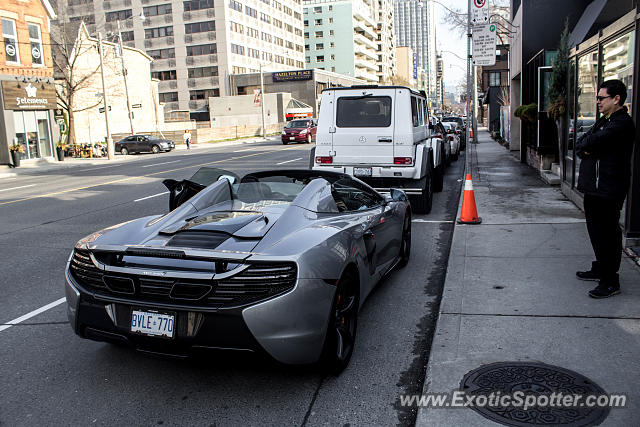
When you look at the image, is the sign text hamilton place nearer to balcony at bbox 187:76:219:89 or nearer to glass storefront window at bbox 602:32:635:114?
glass storefront window at bbox 602:32:635:114

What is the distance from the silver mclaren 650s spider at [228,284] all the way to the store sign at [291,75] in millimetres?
82777

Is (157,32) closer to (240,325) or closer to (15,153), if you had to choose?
(15,153)

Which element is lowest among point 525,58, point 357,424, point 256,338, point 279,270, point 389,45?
point 357,424

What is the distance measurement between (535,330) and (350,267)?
5.59ft

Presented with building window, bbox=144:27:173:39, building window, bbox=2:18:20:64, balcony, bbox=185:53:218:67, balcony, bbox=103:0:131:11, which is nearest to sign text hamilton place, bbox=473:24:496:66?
building window, bbox=2:18:20:64

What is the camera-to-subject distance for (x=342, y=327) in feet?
13.1

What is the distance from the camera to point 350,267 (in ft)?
13.6

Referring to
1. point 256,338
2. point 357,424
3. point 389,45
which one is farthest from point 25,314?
point 389,45

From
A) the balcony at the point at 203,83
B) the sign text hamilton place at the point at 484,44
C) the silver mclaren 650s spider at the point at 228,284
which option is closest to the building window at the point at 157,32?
the balcony at the point at 203,83

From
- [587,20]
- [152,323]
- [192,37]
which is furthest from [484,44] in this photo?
[192,37]

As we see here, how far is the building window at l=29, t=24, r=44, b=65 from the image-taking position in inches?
1304

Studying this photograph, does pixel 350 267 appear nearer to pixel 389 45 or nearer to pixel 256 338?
pixel 256 338

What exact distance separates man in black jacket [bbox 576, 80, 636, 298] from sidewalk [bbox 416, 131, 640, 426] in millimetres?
372

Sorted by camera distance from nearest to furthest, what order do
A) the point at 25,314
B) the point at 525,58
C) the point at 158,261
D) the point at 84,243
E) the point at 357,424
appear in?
the point at 357,424, the point at 158,261, the point at 84,243, the point at 25,314, the point at 525,58
